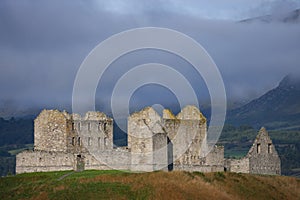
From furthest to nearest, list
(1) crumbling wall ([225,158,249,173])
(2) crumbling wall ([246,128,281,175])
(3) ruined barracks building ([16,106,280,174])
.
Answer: (2) crumbling wall ([246,128,281,175])
(1) crumbling wall ([225,158,249,173])
(3) ruined barracks building ([16,106,280,174])

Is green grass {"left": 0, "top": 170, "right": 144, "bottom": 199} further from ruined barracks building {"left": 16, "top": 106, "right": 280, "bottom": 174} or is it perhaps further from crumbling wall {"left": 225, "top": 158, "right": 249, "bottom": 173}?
crumbling wall {"left": 225, "top": 158, "right": 249, "bottom": 173}

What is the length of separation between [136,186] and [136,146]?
10.7 m

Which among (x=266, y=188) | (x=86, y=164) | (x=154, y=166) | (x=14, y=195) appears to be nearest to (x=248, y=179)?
(x=266, y=188)

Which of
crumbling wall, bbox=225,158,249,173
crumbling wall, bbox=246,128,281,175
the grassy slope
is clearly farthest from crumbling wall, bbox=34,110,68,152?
crumbling wall, bbox=246,128,281,175

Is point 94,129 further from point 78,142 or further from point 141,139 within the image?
point 141,139

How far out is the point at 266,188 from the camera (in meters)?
66.7

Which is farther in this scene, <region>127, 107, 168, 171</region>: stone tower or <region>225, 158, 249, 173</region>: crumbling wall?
<region>225, 158, 249, 173</region>: crumbling wall

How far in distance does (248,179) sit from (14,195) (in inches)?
845

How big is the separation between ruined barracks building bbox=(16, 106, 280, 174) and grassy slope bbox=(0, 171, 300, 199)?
4272 mm

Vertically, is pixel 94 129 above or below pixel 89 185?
above

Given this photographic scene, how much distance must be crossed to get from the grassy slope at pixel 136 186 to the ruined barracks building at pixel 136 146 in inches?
168

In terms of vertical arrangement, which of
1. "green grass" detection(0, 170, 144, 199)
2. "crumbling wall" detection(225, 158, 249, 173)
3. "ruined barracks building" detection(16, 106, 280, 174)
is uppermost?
"ruined barracks building" detection(16, 106, 280, 174)

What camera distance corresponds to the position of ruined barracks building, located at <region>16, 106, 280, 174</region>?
2689 inches

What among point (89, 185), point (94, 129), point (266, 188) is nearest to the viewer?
point (89, 185)
